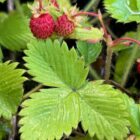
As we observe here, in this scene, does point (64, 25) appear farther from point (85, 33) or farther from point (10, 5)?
point (10, 5)

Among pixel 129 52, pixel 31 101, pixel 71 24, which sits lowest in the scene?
pixel 129 52

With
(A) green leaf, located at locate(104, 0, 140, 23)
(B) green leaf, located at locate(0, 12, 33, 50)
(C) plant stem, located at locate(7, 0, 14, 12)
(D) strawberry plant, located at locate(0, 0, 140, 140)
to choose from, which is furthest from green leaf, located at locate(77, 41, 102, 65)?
(C) plant stem, located at locate(7, 0, 14, 12)

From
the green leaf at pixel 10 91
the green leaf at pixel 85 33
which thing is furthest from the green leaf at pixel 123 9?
the green leaf at pixel 10 91

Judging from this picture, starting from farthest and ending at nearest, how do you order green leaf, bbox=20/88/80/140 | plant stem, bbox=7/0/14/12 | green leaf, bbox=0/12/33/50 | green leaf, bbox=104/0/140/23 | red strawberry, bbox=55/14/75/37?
plant stem, bbox=7/0/14/12 → green leaf, bbox=0/12/33/50 → green leaf, bbox=104/0/140/23 → red strawberry, bbox=55/14/75/37 → green leaf, bbox=20/88/80/140

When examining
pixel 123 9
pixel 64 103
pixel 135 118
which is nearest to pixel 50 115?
pixel 64 103

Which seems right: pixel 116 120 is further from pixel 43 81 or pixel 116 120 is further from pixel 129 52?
pixel 129 52

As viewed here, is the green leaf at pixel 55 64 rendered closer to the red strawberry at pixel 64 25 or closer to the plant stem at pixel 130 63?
the red strawberry at pixel 64 25

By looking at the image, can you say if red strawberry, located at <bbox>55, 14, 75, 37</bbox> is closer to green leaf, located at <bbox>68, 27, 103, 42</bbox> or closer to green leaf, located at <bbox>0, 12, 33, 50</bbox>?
green leaf, located at <bbox>68, 27, 103, 42</bbox>

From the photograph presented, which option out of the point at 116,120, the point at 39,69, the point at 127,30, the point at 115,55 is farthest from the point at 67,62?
the point at 127,30
